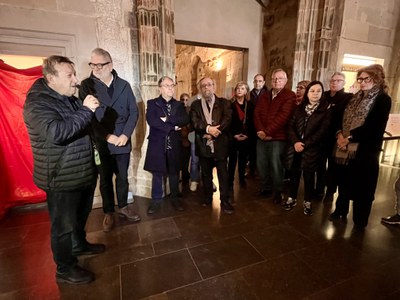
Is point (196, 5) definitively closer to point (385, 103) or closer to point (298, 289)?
point (385, 103)

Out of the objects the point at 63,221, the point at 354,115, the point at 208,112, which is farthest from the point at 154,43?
the point at 354,115

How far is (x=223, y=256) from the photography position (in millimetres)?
2078

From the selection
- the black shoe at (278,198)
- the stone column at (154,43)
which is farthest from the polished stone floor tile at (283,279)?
the stone column at (154,43)

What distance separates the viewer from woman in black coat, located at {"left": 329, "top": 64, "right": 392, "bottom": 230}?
2.20m

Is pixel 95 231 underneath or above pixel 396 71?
underneath

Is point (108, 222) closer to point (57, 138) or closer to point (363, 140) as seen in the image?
point (57, 138)

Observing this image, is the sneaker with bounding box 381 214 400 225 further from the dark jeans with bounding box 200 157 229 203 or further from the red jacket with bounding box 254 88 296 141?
the dark jeans with bounding box 200 157 229 203

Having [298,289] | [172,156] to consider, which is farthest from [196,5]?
[298,289]

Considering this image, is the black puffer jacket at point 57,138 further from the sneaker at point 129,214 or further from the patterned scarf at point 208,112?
the patterned scarf at point 208,112

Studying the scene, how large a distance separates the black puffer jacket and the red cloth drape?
A: 1.63m

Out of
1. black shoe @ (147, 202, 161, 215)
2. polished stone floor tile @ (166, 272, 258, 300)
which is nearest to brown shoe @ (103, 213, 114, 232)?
black shoe @ (147, 202, 161, 215)

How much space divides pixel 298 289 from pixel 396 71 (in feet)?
18.7

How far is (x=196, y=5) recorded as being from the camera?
185 inches

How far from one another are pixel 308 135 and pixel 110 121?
7.51ft
